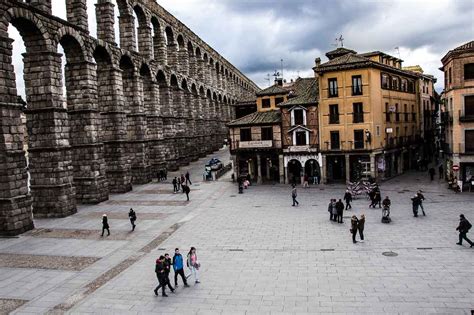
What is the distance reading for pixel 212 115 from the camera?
263 feet

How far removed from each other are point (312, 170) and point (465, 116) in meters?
15.7

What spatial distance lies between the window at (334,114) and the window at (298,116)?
116 inches

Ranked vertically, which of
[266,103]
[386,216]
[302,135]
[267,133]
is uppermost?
[266,103]

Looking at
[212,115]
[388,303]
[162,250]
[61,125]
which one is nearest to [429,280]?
[388,303]

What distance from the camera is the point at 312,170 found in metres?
45.1

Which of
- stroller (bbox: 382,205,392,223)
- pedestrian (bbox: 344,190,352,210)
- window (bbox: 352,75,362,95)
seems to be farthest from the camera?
window (bbox: 352,75,362,95)

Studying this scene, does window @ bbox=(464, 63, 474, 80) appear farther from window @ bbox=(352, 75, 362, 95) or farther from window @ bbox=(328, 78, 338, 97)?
window @ bbox=(328, 78, 338, 97)

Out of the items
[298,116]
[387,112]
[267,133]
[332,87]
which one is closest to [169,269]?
[298,116]

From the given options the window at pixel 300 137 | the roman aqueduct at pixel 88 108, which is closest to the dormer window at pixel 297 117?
the window at pixel 300 137

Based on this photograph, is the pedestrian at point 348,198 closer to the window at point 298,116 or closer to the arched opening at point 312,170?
the arched opening at point 312,170

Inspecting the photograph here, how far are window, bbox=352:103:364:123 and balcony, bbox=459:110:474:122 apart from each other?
342 inches

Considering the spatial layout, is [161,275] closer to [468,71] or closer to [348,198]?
[348,198]

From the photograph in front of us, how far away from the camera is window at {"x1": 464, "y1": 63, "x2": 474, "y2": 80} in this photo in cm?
3656

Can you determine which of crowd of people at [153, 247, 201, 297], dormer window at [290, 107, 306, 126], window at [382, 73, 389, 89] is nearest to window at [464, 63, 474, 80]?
window at [382, 73, 389, 89]
